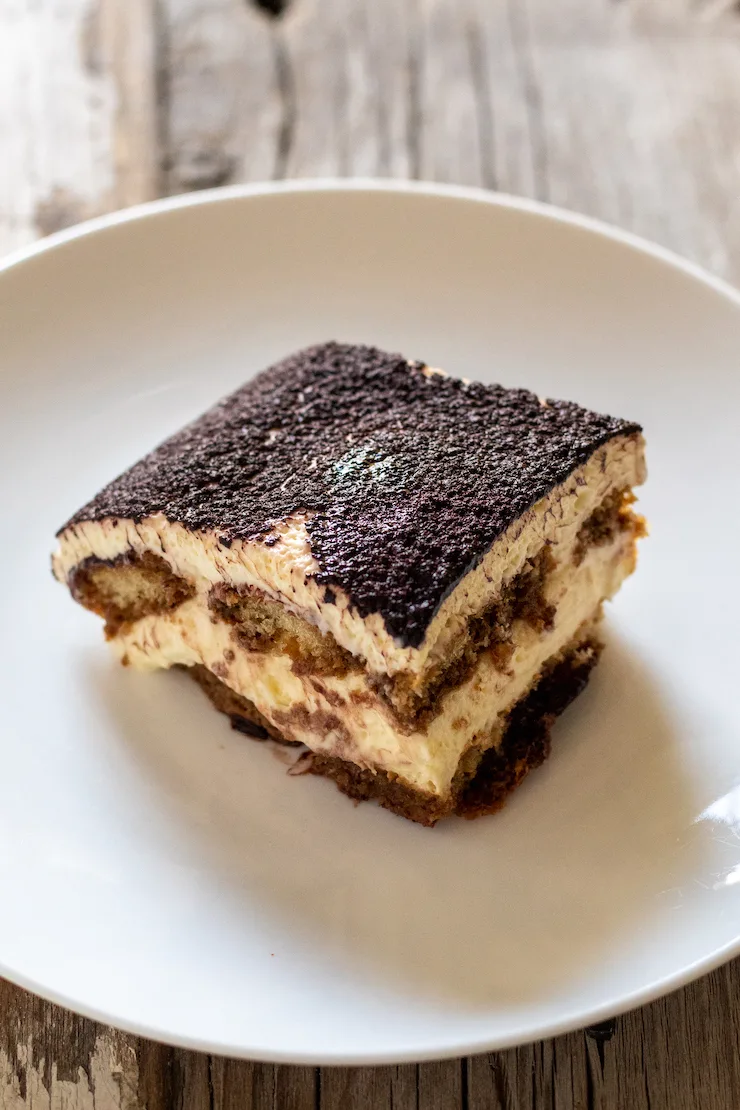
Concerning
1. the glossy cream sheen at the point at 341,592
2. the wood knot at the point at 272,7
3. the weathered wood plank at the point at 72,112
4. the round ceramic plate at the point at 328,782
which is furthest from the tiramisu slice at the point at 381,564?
the wood knot at the point at 272,7

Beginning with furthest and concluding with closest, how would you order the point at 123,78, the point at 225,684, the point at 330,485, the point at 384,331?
the point at 123,78, the point at 384,331, the point at 225,684, the point at 330,485

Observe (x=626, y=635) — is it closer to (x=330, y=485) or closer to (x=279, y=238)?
(x=330, y=485)

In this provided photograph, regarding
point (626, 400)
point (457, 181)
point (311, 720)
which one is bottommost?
point (311, 720)

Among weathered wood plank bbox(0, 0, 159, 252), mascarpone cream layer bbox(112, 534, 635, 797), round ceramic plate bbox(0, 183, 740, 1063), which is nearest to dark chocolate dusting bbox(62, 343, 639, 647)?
mascarpone cream layer bbox(112, 534, 635, 797)

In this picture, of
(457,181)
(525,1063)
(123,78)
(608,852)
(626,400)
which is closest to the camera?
(525,1063)

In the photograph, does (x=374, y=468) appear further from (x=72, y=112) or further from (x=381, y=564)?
(x=72, y=112)

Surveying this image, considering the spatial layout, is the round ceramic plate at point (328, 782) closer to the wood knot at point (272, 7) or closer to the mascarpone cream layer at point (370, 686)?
the mascarpone cream layer at point (370, 686)

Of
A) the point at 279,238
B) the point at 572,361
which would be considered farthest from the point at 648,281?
the point at 279,238

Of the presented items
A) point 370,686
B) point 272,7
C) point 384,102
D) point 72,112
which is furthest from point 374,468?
point 272,7

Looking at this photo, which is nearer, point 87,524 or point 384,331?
point 87,524
